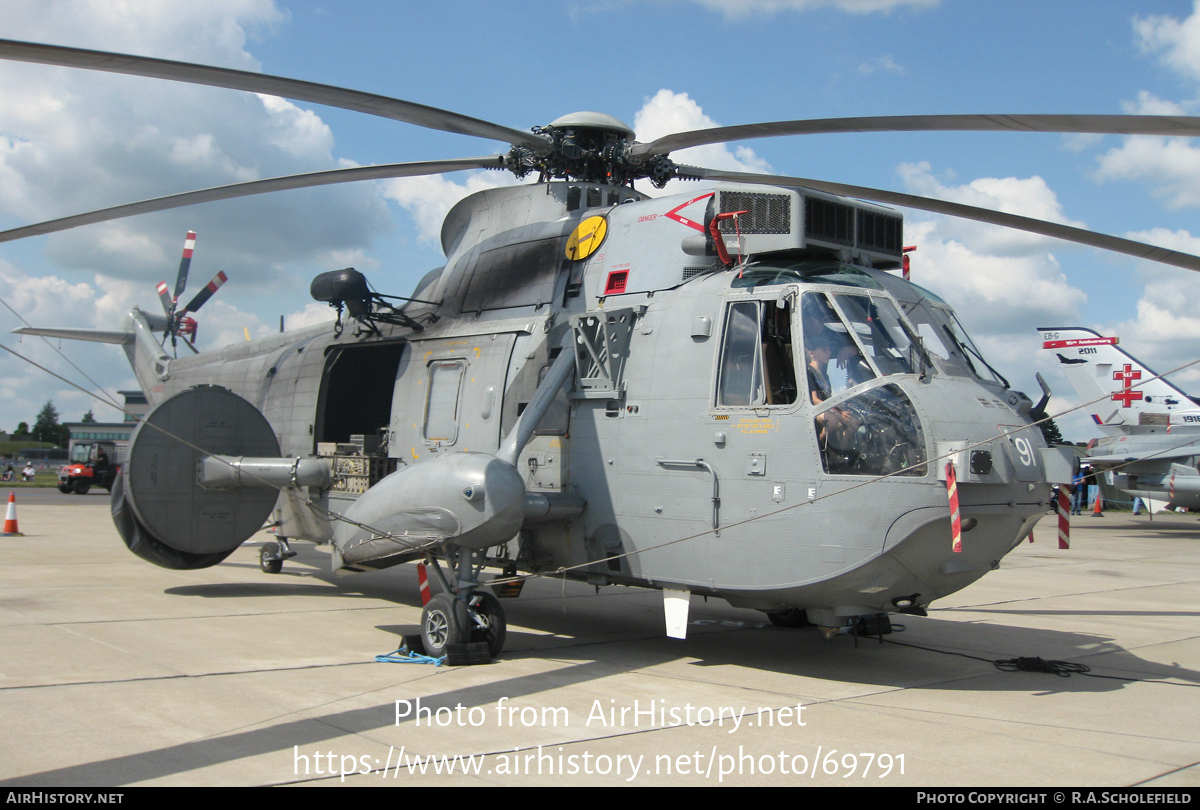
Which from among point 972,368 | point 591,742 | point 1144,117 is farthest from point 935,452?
point 591,742

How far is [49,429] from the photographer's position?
125 metres

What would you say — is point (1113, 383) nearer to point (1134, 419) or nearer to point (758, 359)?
point (1134, 419)

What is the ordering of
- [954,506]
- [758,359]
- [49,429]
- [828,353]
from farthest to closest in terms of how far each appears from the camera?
[49,429] → [758,359] → [828,353] → [954,506]

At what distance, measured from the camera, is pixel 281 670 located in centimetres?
714

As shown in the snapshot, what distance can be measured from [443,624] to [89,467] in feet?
118

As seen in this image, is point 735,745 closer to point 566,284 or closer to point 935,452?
point 935,452

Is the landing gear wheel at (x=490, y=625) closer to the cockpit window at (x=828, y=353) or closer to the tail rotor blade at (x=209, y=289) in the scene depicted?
the cockpit window at (x=828, y=353)

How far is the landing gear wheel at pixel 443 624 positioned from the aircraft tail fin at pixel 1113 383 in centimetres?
2628

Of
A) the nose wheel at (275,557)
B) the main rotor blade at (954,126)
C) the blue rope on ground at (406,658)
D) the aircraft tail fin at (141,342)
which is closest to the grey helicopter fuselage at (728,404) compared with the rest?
the main rotor blade at (954,126)

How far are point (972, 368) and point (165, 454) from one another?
8.89m

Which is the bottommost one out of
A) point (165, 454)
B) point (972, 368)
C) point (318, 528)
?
point (318, 528)

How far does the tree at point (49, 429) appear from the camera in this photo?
121250mm

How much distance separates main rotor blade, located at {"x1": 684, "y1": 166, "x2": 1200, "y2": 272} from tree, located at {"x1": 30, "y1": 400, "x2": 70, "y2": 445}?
129 meters

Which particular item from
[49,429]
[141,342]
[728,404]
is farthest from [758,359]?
[49,429]
